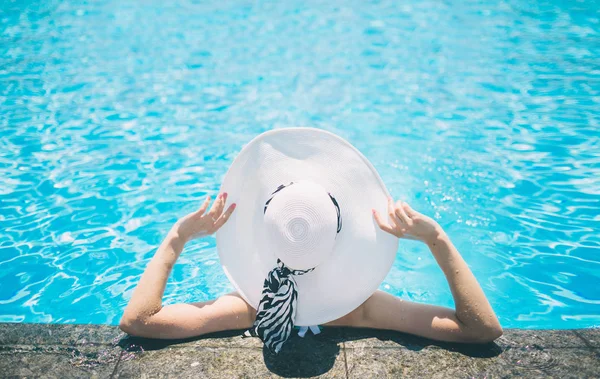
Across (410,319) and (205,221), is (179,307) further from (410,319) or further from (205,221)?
(410,319)

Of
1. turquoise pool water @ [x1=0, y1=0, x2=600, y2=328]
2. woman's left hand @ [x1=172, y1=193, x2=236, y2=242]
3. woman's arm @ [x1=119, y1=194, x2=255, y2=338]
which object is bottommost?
turquoise pool water @ [x1=0, y1=0, x2=600, y2=328]

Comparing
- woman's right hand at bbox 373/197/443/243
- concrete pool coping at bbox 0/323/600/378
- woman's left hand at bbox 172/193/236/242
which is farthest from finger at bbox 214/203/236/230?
woman's right hand at bbox 373/197/443/243

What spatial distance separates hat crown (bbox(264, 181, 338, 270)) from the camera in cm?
296

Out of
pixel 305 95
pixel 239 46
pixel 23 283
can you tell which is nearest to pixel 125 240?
pixel 23 283

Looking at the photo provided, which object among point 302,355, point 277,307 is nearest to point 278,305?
point 277,307

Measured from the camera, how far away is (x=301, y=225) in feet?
9.69

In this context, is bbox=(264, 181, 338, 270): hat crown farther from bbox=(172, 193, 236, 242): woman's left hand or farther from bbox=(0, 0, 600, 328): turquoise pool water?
bbox=(0, 0, 600, 328): turquoise pool water

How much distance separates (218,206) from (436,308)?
5.04 feet

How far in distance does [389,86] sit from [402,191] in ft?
10.1

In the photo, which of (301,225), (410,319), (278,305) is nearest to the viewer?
(301,225)

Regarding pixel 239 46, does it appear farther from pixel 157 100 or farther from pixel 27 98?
pixel 27 98

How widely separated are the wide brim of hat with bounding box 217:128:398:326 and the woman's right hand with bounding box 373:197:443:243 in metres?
0.06

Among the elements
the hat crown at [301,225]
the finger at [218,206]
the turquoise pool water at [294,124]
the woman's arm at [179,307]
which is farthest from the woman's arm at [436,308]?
the turquoise pool water at [294,124]

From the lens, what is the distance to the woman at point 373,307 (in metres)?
3.25
